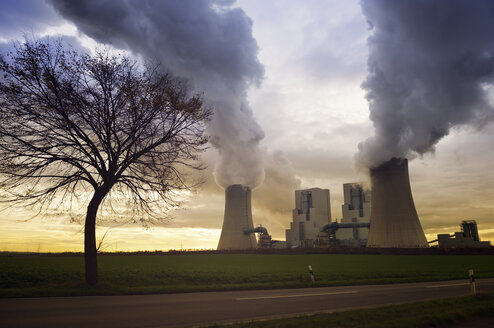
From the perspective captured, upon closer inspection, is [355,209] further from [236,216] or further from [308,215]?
[236,216]

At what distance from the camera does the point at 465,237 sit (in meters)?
54.0

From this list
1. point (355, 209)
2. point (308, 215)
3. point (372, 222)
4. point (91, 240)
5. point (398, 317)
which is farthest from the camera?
point (308, 215)

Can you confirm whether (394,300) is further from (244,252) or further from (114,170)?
(244,252)

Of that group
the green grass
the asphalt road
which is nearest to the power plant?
the asphalt road

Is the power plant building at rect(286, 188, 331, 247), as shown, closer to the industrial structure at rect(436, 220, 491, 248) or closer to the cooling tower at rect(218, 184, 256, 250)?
the industrial structure at rect(436, 220, 491, 248)

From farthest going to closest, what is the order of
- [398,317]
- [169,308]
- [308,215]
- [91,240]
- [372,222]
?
[308,215] → [372,222] → [91,240] → [169,308] → [398,317]

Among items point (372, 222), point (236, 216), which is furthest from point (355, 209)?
point (372, 222)

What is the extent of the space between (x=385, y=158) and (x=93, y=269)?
2980cm

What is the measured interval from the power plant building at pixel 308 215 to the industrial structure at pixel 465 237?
21.5 metres

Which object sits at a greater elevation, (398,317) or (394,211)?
(394,211)

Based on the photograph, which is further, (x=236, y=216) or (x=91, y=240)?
(x=236, y=216)

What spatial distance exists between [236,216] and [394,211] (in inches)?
659

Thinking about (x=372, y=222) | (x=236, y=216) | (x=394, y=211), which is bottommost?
(x=372, y=222)

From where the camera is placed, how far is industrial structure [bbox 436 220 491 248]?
5181 cm
